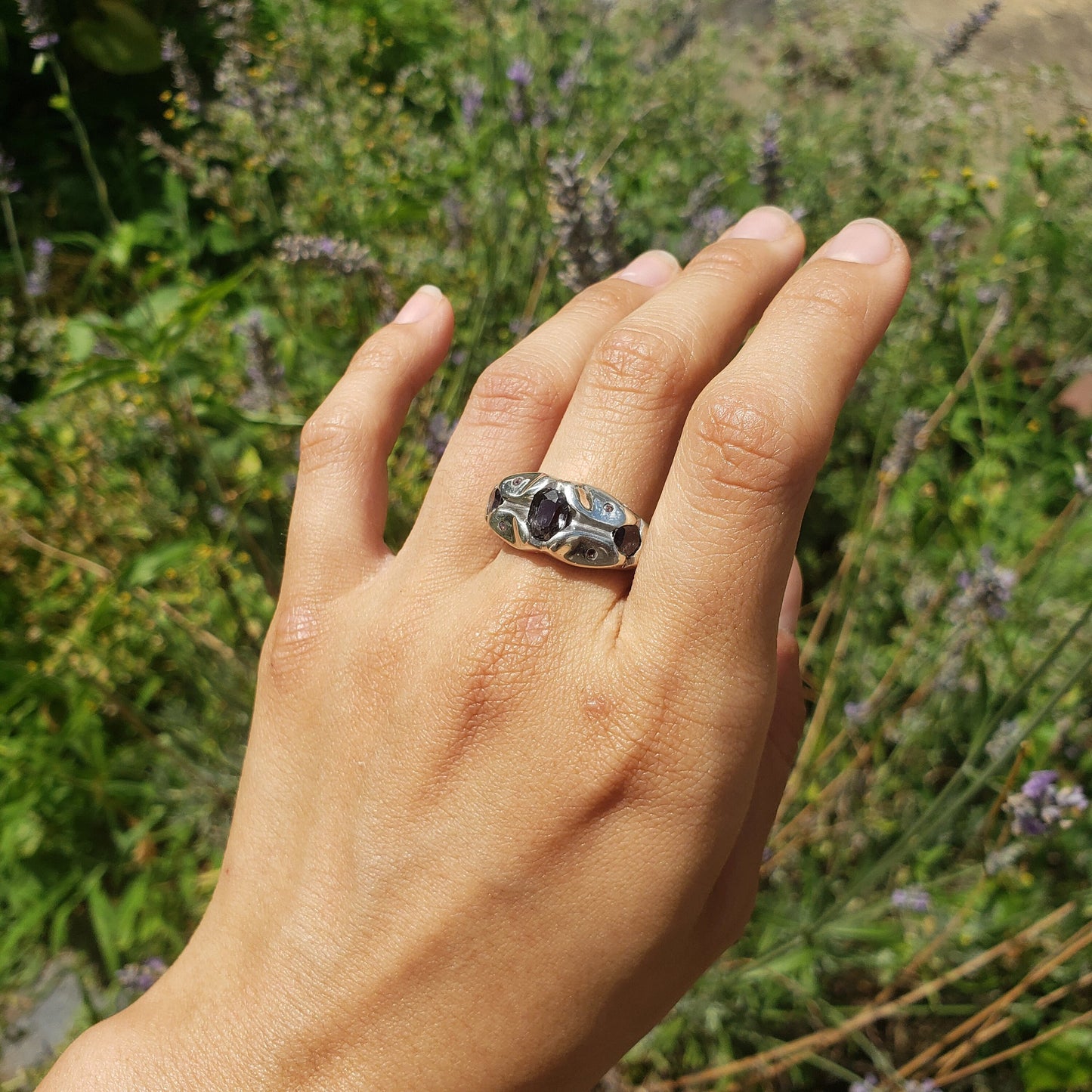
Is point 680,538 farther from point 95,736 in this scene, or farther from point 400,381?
point 95,736

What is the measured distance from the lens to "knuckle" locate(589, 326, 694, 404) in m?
1.46

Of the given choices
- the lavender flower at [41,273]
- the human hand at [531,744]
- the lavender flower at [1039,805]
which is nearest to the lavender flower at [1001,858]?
the lavender flower at [1039,805]

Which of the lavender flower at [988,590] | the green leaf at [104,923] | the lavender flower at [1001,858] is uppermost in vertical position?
the lavender flower at [988,590]

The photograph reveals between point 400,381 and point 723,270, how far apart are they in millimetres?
703

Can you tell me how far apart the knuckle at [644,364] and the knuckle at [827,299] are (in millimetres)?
203

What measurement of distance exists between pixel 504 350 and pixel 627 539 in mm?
1927

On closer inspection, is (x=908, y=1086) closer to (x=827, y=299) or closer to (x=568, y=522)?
(x=568, y=522)

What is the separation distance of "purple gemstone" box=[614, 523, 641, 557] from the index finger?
0.09 ft

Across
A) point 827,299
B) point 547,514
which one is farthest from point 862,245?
point 547,514

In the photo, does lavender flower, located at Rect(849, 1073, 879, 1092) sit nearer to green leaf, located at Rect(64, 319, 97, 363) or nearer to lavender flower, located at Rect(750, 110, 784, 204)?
lavender flower, located at Rect(750, 110, 784, 204)

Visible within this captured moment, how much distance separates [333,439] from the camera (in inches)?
63.7

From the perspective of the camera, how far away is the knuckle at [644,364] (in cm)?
146

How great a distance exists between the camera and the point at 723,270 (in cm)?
158

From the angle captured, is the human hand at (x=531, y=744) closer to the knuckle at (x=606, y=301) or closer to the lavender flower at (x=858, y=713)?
the knuckle at (x=606, y=301)
